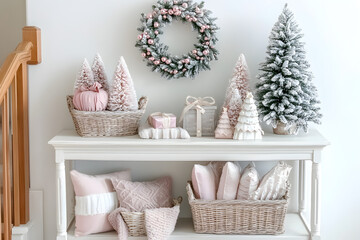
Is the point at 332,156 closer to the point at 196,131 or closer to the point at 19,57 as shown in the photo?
the point at 196,131

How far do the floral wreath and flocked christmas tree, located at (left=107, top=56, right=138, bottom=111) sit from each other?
163 millimetres

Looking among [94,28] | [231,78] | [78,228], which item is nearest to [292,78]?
[231,78]

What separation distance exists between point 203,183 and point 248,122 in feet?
1.13

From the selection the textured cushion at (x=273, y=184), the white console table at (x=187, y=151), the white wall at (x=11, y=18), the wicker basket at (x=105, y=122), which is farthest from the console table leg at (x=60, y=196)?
the white wall at (x=11, y=18)

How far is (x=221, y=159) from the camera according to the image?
2.53m

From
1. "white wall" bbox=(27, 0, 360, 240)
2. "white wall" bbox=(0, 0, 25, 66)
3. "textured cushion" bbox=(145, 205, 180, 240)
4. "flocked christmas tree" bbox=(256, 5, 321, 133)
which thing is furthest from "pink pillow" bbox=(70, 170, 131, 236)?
"white wall" bbox=(0, 0, 25, 66)

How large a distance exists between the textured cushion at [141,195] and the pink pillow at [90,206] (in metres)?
0.07

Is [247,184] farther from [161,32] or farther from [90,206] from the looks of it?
[161,32]

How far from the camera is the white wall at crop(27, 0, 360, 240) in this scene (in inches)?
109

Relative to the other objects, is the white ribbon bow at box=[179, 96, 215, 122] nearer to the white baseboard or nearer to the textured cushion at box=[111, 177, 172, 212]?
the textured cushion at box=[111, 177, 172, 212]

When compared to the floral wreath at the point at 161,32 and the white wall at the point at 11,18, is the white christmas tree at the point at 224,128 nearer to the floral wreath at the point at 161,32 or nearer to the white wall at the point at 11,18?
the floral wreath at the point at 161,32

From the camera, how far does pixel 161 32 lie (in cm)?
274

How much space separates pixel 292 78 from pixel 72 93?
3.46 feet

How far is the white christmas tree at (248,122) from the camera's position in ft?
8.28
